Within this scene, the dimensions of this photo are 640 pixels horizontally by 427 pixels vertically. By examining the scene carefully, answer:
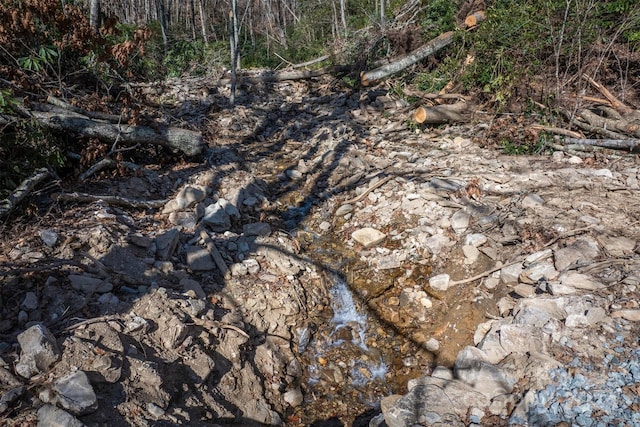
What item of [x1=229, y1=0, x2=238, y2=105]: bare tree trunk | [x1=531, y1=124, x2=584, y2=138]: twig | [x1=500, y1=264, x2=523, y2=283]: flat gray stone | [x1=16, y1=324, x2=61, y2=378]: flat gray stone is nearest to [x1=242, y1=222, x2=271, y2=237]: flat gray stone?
[x1=16, y1=324, x2=61, y2=378]: flat gray stone

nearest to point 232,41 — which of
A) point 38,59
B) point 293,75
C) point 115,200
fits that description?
point 293,75

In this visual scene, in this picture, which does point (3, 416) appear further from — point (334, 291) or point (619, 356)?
point (619, 356)

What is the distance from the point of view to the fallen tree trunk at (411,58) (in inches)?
316

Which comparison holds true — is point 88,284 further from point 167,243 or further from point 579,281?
point 579,281

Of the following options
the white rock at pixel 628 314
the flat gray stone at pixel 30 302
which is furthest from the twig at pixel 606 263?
the flat gray stone at pixel 30 302

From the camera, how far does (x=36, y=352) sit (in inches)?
96.1

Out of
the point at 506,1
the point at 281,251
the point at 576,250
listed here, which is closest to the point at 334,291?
the point at 281,251

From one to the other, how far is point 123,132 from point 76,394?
3625mm

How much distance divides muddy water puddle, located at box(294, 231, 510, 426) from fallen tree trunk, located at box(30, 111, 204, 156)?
2750 millimetres

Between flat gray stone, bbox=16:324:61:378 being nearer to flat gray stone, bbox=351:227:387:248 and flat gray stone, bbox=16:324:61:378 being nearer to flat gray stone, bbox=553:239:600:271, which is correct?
flat gray stone, bbox=351:227:387:248

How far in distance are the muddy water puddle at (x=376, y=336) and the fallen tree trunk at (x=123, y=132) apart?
2750 millimetres

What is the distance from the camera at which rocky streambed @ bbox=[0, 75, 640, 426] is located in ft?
8.52

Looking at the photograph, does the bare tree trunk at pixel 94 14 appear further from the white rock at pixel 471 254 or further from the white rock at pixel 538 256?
the white rock at pixel 538 256

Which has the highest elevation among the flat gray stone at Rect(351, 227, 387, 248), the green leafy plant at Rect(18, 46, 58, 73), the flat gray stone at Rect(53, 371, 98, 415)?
the green leafy plant at Rect(18, 46, 58, 73)
